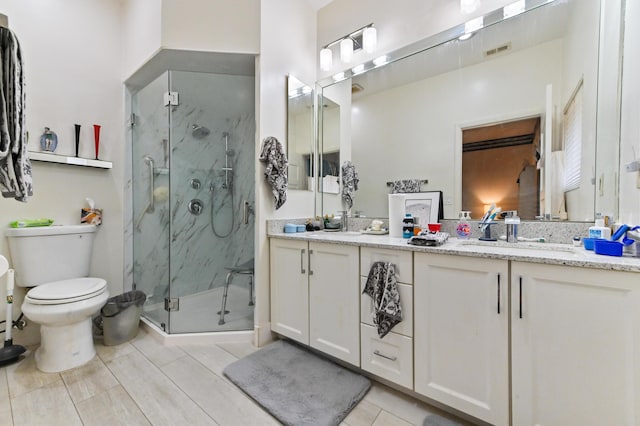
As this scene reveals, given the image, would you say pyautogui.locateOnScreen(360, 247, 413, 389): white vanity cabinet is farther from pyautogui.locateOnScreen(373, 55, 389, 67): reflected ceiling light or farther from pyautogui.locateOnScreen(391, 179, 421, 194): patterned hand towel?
pyautogui.locateOnScreen(373, 55, 389, 67): reflected ceiling light

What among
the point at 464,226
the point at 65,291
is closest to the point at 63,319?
the point at 65,291

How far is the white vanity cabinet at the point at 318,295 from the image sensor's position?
156 centimetres

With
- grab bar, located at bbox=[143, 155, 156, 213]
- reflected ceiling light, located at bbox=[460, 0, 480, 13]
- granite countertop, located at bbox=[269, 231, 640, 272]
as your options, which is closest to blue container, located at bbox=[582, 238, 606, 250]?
granite countertop, located at bbox=[269, 231, 640, 272]

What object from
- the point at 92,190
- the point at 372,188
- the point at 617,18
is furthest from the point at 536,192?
the point at 92,190

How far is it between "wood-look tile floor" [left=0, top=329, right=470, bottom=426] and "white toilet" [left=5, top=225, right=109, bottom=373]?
113 millimetres

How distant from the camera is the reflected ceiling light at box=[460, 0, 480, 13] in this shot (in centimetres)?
166

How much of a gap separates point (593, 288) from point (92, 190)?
3.19 m

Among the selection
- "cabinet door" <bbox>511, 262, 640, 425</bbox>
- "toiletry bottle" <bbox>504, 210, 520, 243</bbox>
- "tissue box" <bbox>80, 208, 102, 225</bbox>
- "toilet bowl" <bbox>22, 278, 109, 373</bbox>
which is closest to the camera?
"cabinet door" <bbox>511, 262, 640, 425</bbox>

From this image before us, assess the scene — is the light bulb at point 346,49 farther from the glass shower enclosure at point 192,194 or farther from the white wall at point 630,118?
the white wall at point 630,118

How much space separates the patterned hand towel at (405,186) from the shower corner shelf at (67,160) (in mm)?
2410

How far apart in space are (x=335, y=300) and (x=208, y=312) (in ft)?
4.29

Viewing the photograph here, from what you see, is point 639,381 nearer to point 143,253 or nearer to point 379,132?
point 379,132

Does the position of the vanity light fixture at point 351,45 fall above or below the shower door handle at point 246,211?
above

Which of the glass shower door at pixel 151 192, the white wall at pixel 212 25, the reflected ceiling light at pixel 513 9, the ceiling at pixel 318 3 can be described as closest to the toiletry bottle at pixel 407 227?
the reflected ceiling light at pixel 513 9
